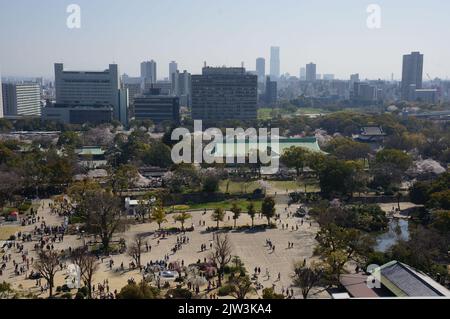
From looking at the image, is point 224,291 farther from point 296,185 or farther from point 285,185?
point 296,185

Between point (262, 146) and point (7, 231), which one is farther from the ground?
point (262, 146)

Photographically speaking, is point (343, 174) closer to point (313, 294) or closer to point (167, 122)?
point (313, 294)

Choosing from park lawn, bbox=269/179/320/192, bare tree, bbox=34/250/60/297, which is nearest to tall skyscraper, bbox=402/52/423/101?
park lawn, bbox=269/179/320/192

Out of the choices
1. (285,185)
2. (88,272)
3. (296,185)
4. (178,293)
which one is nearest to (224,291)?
(178,293)

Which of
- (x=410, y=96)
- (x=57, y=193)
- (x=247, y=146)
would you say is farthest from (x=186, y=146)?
(x=410, y=96)

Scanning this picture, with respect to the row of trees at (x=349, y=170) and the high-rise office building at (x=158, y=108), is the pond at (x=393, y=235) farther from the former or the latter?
the high-rise office building at (x=158, y=108)
